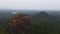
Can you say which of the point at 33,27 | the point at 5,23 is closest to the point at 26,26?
the point at 33,27

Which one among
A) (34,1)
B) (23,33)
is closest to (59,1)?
(34,1)

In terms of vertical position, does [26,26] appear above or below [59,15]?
below

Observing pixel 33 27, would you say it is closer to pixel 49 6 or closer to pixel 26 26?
pixel 26 26

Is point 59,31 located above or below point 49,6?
below

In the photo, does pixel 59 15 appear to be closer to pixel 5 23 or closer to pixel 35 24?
pixel 35 24

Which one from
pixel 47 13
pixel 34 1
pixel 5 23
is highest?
pixel 34 1

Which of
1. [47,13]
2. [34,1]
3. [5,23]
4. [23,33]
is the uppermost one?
[34,1]
